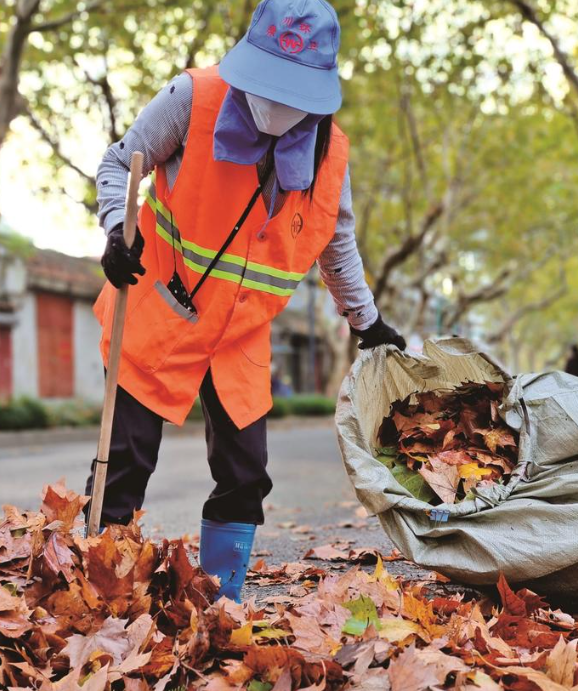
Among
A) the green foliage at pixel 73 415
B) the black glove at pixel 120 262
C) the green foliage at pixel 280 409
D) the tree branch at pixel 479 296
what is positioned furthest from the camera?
the tree branch at pixel 479 296

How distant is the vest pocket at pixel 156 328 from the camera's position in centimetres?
254

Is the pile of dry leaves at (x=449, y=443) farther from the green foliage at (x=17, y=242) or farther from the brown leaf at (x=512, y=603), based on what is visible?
the green foliage at (x=17, y=242)

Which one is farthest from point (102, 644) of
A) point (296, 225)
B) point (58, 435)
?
point (58, 435)

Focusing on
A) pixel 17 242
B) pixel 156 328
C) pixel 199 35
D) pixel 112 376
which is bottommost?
pixel 112 376

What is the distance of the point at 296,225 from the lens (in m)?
2.67

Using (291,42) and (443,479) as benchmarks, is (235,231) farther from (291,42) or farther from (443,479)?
(443,479)

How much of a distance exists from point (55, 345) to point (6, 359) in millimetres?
2091

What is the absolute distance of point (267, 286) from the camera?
2.64 metres

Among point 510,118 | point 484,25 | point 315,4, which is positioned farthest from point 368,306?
point 510,118

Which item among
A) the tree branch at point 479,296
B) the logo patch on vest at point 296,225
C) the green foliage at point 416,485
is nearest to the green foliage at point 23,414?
the green foliage at point 416,485

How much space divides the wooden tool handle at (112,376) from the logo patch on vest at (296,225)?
551 mm

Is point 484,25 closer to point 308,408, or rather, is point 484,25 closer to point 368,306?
point 368,306

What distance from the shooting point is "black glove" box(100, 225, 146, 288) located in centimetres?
228

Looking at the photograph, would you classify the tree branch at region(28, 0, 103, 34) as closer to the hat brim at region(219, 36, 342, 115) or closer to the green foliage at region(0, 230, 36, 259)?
the green foliage at region(0, 230, 36, 259)
